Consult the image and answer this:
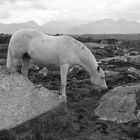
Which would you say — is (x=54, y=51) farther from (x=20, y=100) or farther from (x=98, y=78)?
(x=20, y=100)

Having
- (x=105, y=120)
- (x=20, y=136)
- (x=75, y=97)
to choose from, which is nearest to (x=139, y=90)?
(x=105, y=120)

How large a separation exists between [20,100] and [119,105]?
3.23 m

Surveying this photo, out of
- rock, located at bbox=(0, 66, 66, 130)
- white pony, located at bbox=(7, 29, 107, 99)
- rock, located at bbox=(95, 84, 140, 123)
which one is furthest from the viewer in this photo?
white pony, located at bbox=(7, 29, 107, 99)

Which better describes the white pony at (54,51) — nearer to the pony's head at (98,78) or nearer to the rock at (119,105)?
the pony's head at (98,78)

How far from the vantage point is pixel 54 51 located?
388 inches

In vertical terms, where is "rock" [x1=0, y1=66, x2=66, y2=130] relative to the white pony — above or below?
below

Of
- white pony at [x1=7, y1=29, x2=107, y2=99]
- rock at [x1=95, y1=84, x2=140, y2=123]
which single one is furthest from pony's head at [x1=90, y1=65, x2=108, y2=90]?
rock at [x1=95, y1=84, x2=140, y2=123]

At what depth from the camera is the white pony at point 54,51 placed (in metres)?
9.84

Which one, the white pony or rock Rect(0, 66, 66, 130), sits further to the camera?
the white pony

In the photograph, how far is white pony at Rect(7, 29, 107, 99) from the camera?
→ 388 inches

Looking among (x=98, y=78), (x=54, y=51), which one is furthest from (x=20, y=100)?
(x=98, y=78)

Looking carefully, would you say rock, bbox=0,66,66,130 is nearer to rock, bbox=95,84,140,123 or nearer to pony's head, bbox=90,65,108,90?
rock, bbox=95,84,140,123

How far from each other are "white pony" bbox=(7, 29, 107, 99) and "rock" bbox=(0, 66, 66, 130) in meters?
2.31

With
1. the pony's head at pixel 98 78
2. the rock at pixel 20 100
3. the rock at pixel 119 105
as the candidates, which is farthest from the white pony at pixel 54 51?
the rock at pixel 20 100
